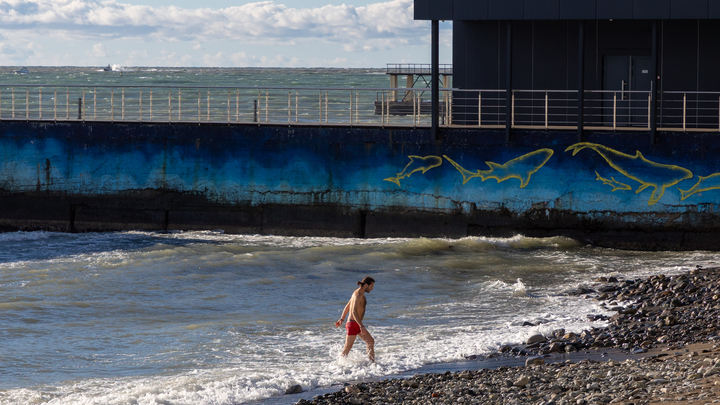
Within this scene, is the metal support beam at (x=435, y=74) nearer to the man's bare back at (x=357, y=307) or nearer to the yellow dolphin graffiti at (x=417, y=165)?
the yellow dolphin graffiti at (x=417, y=165)

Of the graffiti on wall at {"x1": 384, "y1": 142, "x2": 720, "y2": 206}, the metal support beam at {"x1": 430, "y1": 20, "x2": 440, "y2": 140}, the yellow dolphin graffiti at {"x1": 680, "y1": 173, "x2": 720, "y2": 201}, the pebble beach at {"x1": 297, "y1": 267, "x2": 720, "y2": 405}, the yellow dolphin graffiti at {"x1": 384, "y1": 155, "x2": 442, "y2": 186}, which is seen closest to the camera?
the pebble beach at {"x1": 297, "y1": 267, "x2": 720, "y2": 405}

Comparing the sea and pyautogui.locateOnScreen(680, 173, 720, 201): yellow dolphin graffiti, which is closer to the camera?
the sea

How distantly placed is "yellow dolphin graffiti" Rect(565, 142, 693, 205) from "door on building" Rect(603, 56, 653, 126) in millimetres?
1578

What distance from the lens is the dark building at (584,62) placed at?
18250mm

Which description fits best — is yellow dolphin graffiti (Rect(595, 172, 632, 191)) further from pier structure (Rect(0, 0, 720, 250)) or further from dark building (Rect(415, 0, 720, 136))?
dark building (Rect(415, 0, 720, 136))

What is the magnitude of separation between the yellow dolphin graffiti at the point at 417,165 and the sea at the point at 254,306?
5.31 ft

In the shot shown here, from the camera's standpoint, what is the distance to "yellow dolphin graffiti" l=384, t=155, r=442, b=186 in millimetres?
19281

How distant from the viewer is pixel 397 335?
38.3ft

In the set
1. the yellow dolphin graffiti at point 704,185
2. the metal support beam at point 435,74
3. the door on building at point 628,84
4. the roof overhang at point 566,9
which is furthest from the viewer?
the door on building at point 628,84

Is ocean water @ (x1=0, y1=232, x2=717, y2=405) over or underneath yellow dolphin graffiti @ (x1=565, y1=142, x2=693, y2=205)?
underneath

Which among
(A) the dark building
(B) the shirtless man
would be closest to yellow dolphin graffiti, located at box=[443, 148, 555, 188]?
(A) the dark building

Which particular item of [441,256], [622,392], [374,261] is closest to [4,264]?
[374,261]

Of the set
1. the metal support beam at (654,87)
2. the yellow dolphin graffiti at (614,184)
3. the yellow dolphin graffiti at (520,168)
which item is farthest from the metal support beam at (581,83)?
the metal support beam at (654,87)

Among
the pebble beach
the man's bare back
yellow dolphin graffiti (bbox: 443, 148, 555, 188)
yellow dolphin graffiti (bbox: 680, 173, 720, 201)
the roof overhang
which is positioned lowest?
the pebble beach
